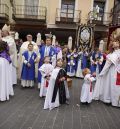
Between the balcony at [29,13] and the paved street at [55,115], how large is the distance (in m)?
15.8

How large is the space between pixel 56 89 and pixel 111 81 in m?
1.73

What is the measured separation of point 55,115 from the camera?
5816mm

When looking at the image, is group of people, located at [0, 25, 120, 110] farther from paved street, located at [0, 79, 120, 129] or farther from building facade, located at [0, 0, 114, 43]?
building facade, located at [0, 0, 114, 43]

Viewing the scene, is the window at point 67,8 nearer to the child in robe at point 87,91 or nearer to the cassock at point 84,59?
the cassock at point 84,59

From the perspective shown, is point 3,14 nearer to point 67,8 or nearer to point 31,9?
point 31,9

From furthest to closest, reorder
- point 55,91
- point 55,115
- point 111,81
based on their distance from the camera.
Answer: point 111,81, point 55,91, point 55,115

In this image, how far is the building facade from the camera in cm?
2255

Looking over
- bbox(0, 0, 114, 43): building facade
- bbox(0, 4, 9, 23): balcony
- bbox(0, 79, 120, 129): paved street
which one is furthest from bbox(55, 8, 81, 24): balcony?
bbox(0, 79, 120, 129): paved street

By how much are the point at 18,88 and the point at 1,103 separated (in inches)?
80.5

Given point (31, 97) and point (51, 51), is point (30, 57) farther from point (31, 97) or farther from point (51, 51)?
point (31, 97)

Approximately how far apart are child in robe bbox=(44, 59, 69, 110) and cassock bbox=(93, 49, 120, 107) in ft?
4.47

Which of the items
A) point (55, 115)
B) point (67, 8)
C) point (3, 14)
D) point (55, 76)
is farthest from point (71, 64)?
point (3, 14)

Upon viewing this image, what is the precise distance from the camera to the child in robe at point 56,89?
6.30 m

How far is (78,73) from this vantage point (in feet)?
40.8
